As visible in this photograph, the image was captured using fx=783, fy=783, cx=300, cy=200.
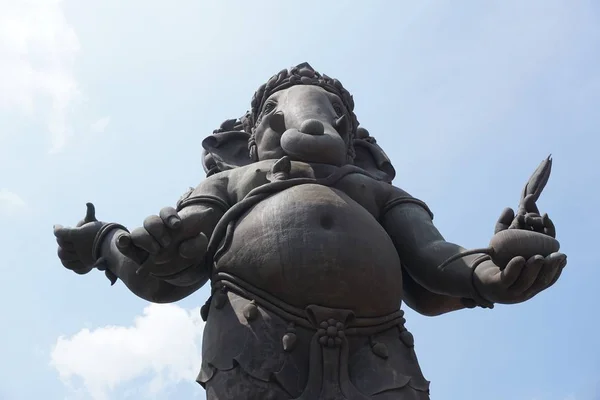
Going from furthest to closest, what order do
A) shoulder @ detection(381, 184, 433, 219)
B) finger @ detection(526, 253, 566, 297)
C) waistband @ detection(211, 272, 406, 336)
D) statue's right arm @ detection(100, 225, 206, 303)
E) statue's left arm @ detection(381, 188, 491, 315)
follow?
shoulder @ detection(381, 184, 433, 219), statue's right arm @ detection(100, 225, 206, 303), statue's left arm @ detection(381, 188, 491, 315), waistband @ detection(211, 272, 406, 336), finger @ detection(526, 253, 566, 297)

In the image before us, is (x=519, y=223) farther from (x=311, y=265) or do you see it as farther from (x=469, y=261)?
(x=311, y=265)

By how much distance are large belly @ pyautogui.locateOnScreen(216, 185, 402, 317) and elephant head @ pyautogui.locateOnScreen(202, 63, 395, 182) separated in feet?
1.54

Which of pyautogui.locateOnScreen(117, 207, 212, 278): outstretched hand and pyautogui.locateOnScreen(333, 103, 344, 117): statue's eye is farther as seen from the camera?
pyautogui.locateOnScreen(333, 103, 344, 117): statue's eye

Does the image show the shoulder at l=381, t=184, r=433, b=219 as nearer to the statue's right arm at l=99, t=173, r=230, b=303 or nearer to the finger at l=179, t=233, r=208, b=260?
the statue's right arm at l=99, t=173, r=230, b=303

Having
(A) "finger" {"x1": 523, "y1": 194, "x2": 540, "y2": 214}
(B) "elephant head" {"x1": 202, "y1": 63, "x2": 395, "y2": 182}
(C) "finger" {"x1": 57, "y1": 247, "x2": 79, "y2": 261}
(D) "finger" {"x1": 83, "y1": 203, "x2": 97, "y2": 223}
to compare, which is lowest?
(A) "finger" {"x1": 523, "y1": 194, "x2": 540, "y2": 214}

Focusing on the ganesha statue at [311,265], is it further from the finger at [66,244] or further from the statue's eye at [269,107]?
the statue's eye at [269,107]

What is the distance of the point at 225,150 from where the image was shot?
22.3ft

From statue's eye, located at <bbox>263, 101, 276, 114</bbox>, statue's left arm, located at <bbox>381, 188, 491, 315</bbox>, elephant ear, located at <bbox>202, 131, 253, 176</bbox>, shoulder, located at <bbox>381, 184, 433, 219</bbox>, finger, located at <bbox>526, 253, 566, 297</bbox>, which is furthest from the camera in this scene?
elephant ear, located at <bbox>202, 131, 253, 176</bbox>

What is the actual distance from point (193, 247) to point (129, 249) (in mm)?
379

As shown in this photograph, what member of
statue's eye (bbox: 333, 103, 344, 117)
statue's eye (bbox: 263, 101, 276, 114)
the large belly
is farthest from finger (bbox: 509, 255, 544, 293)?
statue's eye (bbox: 263, 101, 276, 114)

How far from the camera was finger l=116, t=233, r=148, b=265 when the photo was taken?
4.61 metres

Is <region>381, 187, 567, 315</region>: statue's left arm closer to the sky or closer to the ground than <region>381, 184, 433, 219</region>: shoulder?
closer to the ground

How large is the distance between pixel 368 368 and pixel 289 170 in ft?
5.04

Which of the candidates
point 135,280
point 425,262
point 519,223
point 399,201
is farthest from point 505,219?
point 135,280
